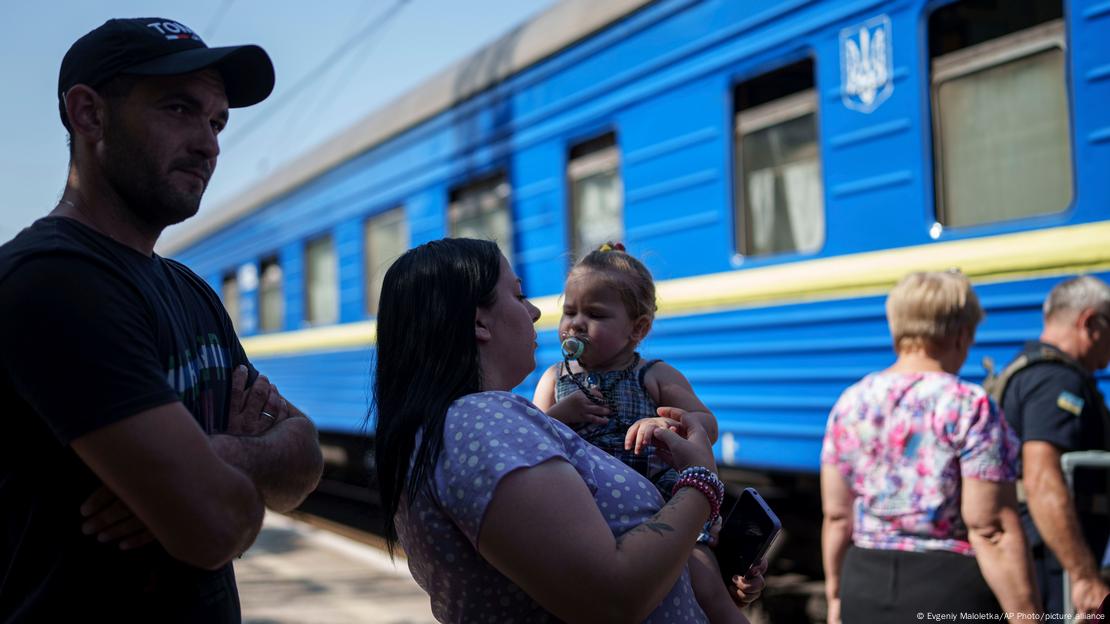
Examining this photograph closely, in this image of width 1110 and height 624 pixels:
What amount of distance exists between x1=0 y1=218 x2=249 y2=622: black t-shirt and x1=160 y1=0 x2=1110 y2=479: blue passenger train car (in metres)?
2.15

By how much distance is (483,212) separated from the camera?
663 cm

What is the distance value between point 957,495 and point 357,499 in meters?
8.12

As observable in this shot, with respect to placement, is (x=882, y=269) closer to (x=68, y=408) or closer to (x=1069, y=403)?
(x=1069, y=403)

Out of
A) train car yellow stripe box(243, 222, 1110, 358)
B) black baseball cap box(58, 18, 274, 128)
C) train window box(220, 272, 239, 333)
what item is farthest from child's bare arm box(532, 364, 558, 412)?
train window box(220, 272, 239, 333)

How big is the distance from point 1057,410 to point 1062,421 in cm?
3

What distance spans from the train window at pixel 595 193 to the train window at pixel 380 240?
2.14 metres

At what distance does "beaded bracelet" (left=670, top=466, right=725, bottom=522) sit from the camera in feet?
5.44

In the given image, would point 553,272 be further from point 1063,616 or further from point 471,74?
point 1063,616

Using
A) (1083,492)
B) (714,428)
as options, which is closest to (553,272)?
(1083,492)

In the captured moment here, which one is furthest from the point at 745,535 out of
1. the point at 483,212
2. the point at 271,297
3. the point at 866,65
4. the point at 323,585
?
the point at 271,297

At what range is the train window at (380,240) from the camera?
766 centimetres

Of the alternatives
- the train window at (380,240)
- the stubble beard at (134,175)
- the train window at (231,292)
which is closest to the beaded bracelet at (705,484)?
the stubble beard at (134,175)

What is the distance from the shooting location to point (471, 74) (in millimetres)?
6805

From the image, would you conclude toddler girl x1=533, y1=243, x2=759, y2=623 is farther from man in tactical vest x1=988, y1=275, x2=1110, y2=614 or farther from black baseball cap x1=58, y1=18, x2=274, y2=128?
man in tactical vest x1=988, y1=275, x2=1110, y2=614
